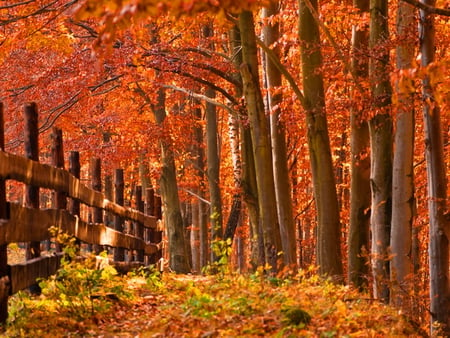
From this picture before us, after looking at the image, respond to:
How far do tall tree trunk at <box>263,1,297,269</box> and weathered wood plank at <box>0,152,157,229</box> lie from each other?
4.47m

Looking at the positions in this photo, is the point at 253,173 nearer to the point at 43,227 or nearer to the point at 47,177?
the point at 47,177

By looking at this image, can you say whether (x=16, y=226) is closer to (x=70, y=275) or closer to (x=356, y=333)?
(x=70, y=275)

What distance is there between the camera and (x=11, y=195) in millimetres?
48469

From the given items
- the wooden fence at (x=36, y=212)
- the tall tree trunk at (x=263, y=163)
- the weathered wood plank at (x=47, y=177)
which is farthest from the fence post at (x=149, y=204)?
the wooden fence at (x=36, y=212)

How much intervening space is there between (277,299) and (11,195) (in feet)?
142

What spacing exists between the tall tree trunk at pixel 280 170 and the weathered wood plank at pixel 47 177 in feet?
14.7

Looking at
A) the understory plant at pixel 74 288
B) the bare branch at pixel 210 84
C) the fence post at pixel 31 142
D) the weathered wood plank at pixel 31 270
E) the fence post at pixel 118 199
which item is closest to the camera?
the weathered wood plank at pixel 31 270

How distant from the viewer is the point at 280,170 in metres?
14.9

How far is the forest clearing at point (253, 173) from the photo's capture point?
22.3 ft

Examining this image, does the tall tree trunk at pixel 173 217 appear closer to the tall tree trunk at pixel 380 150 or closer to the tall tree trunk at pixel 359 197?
the tall tree trunk at pixel 359 197

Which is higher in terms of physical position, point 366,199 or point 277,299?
point 366,199

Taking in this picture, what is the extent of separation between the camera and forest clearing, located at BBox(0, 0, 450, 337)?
6.80m

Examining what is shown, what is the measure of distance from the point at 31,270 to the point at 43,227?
18.6 inches

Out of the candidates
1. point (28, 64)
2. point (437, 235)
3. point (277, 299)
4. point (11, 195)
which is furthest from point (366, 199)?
point (11, 195)
